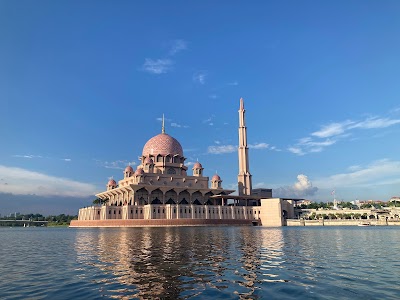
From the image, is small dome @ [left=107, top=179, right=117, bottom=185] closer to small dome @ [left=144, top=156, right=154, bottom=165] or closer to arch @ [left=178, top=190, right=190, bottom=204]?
small dome @ [left=144, top=156, right=154, bottom=165]

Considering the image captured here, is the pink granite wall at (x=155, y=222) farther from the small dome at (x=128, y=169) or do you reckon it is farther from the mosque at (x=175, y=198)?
the small dome at (x=128, y=169)

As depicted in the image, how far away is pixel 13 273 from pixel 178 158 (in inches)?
3628

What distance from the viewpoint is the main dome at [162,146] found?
107m

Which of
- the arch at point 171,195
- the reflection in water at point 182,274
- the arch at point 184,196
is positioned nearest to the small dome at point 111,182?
the arch at point 171,195

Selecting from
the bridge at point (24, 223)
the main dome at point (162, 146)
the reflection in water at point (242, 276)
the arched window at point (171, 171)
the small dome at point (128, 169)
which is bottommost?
the reflection in water at point (242, 276)

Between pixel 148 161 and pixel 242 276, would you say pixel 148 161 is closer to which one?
pixel 148 161

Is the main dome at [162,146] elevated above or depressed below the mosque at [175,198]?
above

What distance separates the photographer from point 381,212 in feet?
369

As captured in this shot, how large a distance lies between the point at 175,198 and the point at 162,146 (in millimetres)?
16926

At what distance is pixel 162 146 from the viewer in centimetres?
10775

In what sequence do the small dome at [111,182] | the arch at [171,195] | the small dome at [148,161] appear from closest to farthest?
the arch at [171,195] → the small dome at [148,161] → the small dome at [111,182]

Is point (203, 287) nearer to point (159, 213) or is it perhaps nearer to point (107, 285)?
point (107, 285)

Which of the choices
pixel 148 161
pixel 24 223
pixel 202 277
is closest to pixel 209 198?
pixel 148 161

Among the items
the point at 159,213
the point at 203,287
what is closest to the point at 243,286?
the point at 203,287
